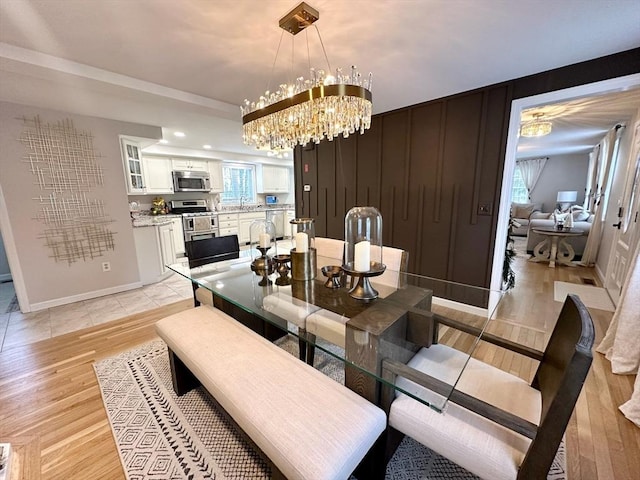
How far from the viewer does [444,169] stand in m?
2.89

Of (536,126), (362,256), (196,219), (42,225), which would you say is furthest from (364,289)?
(196,219)

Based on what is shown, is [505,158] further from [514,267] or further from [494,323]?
[514,267]

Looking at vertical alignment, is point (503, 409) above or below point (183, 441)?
above

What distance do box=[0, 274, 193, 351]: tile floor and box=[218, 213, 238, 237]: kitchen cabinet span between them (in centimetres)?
235

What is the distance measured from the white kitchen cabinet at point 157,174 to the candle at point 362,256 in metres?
4.94

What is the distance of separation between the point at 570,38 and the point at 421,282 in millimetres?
1909

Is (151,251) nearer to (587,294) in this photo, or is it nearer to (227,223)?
(227,223)

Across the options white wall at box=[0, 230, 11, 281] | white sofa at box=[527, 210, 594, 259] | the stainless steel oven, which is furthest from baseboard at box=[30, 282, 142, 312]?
white sofa at box=[527, 210, 594, 259]

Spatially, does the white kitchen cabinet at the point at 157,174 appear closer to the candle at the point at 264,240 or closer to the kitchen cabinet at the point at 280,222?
the kitchen cabinet at the point at 280,222

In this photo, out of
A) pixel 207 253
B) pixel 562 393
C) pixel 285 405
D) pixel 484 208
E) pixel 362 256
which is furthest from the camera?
pixel 484 208

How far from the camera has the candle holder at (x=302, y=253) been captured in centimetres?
176

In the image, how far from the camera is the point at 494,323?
2.61m

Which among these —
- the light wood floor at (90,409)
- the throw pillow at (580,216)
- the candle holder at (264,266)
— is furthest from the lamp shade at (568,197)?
the candle holder at (264,266)

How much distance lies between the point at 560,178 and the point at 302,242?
9027mm
